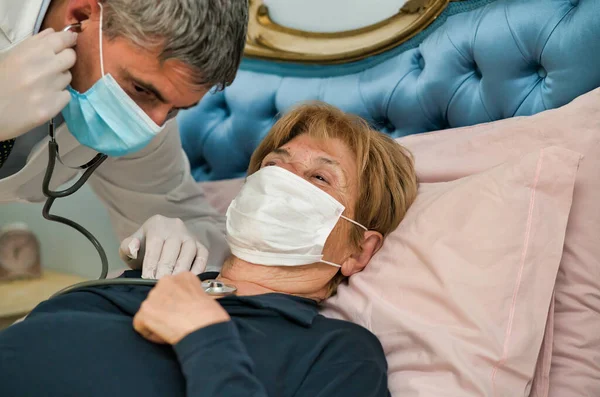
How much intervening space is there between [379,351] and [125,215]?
117 centimetres

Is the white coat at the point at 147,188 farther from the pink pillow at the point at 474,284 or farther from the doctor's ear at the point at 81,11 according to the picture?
the pink pillow at the point at 474,284

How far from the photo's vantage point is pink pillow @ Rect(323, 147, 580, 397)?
4.05 feet

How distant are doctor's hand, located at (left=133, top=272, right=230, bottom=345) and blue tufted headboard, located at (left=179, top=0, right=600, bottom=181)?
1.08m

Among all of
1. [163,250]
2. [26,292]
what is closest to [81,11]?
[163,250]

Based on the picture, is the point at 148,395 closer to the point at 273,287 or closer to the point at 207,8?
the point at 273,287

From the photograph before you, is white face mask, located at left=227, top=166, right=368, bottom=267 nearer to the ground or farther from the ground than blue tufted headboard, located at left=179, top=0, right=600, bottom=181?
nearer to the ground

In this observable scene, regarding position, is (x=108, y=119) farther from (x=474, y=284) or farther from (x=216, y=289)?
(x=474, y=284)

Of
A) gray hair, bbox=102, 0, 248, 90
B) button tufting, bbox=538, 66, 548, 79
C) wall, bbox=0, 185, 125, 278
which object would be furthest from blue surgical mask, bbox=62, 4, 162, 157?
wall, bbox=0, 185, 125, 278

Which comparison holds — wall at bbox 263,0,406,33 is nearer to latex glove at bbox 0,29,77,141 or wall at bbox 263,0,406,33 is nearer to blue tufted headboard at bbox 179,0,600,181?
blue tufted headboard at bbox 179,0,600,181

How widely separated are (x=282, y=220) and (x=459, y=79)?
2.67 ft

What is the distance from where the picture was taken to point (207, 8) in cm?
118

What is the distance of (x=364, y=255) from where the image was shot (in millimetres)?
1501

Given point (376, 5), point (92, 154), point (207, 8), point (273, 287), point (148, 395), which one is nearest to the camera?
point (148, 395)

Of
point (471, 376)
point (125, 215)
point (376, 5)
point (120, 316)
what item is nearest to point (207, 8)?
point (120, 316)
